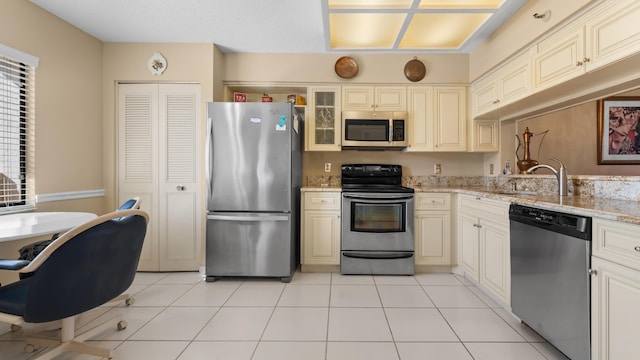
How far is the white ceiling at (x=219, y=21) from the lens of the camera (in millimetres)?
2352

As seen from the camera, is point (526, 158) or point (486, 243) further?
point (526, 158)

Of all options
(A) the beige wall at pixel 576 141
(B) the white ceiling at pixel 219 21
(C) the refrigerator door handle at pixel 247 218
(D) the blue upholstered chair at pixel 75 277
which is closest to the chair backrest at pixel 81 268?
(D) the blue upholstered chair at pixel 75 277

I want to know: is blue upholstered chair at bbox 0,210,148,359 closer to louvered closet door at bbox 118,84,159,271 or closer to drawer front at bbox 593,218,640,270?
louvered closet door at bbox 118,84,159,271

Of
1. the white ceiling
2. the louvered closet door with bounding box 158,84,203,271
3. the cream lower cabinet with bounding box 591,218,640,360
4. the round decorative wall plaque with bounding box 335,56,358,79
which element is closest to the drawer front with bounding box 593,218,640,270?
the cream lower cabinet with bounding box 591,218,640,360

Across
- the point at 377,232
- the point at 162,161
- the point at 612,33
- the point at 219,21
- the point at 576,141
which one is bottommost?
the point at 377,232

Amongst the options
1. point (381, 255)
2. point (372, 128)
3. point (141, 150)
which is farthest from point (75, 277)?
point (372, 128)

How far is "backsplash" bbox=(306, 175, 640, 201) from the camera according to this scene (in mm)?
1802

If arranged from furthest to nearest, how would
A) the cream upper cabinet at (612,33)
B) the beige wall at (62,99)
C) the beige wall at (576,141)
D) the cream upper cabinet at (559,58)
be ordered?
the beige wall at (62,99), the beige wall at (576,141), the cream upper cabinet at (559,58), the cream upper cabinet at (612,33)

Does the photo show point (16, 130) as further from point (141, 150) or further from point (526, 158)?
point (526, 158)

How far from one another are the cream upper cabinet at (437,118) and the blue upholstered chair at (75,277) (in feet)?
9.32

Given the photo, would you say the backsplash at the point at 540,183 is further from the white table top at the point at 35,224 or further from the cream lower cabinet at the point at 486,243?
the white table top at the point at 35,224

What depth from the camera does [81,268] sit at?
1.41m

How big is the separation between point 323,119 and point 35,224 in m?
2.55

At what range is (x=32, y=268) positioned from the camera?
127 cm
